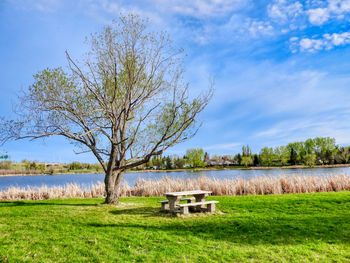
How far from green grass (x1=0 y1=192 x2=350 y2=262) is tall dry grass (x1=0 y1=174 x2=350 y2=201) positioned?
4.34 meters

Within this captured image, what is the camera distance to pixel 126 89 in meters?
10.7

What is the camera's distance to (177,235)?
611cm

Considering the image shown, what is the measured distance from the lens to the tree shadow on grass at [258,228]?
19.4ft

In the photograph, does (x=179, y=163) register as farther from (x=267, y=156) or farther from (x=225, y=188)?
(x=225, y=188)

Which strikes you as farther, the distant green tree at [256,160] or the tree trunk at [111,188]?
the distant green tree at [256,160]

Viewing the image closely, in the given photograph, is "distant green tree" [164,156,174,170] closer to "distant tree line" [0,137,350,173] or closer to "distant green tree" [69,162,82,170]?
"distant tree line" [0,137,350,173]

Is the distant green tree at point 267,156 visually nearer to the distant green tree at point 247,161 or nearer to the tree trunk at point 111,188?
the distant green tree at point 247,161

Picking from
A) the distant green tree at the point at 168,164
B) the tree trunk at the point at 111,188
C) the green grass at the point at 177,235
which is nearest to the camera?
the green grass at the point at 177,235

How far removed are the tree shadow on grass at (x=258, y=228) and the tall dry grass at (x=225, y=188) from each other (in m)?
5.73

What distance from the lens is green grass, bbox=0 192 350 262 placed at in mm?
4883

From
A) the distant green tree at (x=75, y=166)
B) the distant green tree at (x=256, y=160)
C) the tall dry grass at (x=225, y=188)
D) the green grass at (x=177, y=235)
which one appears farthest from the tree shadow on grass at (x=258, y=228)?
the distant green tree at (x=75, y=166)

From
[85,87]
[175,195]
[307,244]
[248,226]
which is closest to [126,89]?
[85,87]

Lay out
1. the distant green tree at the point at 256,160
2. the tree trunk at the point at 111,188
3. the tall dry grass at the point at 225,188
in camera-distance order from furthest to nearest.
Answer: the distant green tree at the point at 256,160
the tall dry grass at the point at 225,188
the tree trunk at the point at 111,188

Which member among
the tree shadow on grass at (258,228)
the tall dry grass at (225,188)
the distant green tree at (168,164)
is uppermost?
the distant green tree at (168,164)
